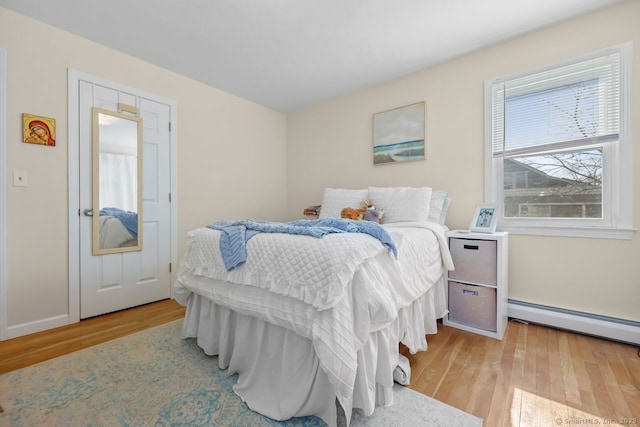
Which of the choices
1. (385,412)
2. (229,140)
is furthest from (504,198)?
(229,140)

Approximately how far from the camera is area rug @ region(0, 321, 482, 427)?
4.03ft

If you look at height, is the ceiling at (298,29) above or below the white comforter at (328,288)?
above

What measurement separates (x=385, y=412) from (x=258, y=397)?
0.60 m

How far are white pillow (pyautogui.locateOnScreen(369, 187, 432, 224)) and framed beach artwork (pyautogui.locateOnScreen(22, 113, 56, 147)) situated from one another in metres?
2.79

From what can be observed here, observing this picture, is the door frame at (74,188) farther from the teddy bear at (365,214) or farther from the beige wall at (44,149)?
the teddy bear at (365,214)

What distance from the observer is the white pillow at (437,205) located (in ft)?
8.29

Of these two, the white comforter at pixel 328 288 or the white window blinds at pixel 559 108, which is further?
the white window blinds at pixel 559 108

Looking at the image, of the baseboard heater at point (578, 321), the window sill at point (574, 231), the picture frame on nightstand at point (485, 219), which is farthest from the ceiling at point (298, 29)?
the baseboard heater at point (578, 321)

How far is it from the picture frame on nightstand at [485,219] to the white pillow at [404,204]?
1.27 ft

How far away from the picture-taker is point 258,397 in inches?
52.7

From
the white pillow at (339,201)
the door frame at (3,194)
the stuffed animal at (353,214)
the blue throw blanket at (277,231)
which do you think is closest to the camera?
the blue throw blanket at (277,231)

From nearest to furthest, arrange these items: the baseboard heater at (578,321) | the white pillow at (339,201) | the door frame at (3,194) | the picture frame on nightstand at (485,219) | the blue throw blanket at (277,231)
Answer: the blue throw blanket at (277,231)
the baseboard heater at (578,321)
the door frame at (3,194)
the picture frame on nightstand at (485,219)
the white pillow at (339,201)

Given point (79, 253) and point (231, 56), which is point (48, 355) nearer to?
point (79, 253)

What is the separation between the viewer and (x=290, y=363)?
129 centimetres
